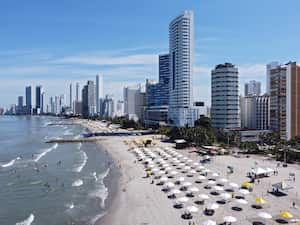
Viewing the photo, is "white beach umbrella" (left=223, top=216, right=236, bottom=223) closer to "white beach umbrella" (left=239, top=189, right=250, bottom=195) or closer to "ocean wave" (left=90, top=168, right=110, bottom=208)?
"white beach umbrella" (left=239, top=189, right=250, bottom=195)

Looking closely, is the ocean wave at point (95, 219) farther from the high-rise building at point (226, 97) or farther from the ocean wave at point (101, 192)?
the high-rise building at point (226, 97)

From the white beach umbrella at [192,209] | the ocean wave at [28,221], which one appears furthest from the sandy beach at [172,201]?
the ocean wave at [28,221]

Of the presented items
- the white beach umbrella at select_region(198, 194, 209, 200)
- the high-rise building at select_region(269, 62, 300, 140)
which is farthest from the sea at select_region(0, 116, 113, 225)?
the high-rise building at select_region(269, 62, 300, 140)

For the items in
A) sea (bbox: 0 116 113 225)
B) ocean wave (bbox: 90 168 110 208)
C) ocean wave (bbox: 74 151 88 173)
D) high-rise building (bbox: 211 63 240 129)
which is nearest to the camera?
sea (bbox: 0 116 113 225)

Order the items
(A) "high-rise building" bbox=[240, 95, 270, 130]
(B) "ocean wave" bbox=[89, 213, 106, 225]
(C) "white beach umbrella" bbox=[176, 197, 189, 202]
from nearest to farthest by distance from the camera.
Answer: (B) "ocean wave" bbox=[89, 213, 106, 225]
(C) "white beach umbrella" bbox=[176, 197, 189, 202]
(A) "high-rise building" bbox=[240, 95, 270, 130]

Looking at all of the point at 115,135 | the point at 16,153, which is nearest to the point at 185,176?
the point at 16,153
